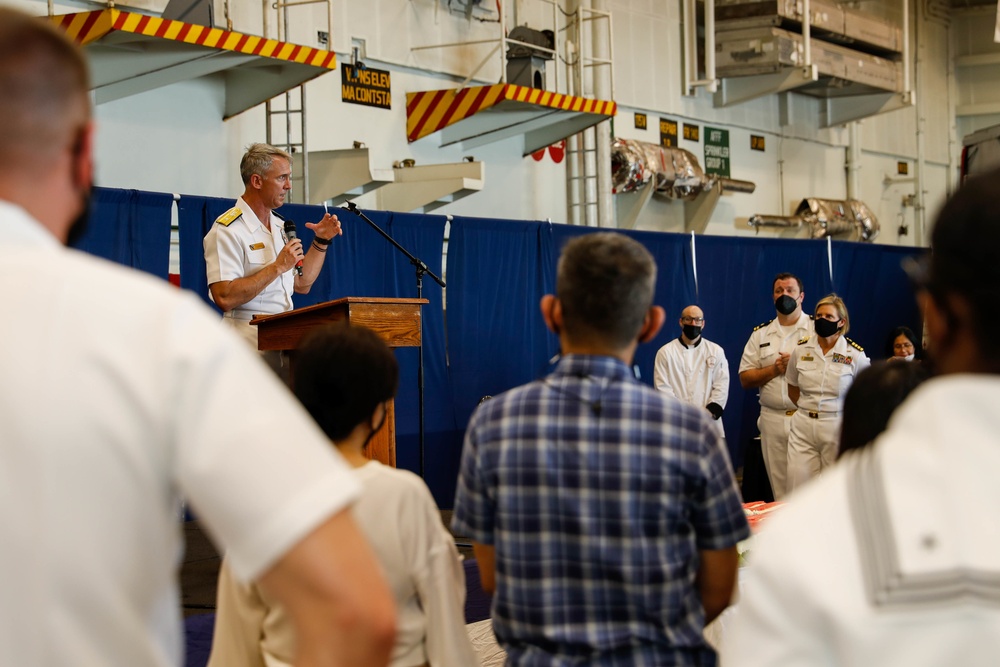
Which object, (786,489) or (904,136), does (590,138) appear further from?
(904,136)

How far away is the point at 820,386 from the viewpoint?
20.4 ft

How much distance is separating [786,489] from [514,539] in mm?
5370

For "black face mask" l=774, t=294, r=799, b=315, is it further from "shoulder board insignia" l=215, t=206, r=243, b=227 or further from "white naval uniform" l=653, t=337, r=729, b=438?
"shoulder board insignia" l=215, t=206, r=243, b=227

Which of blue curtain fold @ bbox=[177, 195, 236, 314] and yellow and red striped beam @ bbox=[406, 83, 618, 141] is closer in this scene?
blue curtain fold @ bbox=[177, 195, 236, 314]

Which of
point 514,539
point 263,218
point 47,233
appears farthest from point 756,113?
point 47,233

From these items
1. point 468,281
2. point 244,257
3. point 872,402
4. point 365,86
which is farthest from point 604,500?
point 365,86

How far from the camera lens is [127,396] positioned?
33.6 inches

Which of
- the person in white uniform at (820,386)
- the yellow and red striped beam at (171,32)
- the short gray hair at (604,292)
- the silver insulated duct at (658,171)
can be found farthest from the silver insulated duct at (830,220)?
the short gray hair at (604,292)

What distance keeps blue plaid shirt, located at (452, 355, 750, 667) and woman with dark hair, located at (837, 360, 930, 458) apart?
318 millimetres

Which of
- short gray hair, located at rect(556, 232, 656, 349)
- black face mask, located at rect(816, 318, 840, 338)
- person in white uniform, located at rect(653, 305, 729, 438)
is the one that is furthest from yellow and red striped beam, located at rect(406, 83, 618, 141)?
short gray hair, located at rect(556, 232, 656, 349)

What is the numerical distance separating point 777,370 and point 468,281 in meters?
2.30

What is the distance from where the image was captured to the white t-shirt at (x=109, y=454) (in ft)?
2.80

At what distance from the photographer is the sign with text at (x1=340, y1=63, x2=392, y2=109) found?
27.1ft

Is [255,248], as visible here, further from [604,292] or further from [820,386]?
[820,386]
